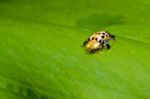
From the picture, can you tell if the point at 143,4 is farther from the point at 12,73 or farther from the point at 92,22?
the point at 12,73

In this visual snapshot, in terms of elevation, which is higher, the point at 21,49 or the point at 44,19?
the point at 44,19

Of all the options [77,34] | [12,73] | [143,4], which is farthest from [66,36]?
[143,4]

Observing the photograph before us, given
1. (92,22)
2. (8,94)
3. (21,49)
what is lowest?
(8,94)

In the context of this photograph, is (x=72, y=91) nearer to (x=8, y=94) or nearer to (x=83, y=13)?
(x=8, y=94)

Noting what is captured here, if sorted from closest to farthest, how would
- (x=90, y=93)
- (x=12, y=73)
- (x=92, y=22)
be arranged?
1. (x=90, y=93)
2. (x=12, y=73)
3. (x=92, y=22)

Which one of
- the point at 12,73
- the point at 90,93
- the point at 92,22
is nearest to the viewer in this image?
the point at 90,93

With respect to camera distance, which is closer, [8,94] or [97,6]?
[8,94]
